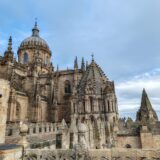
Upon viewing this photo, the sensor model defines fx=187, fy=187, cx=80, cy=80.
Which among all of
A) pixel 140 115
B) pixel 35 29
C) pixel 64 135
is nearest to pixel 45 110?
pixel 140 115

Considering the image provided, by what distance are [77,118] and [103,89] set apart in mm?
7066

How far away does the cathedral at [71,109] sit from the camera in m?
19.8

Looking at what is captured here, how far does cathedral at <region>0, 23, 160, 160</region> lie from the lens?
19.8 metres

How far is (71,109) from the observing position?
33531 mm

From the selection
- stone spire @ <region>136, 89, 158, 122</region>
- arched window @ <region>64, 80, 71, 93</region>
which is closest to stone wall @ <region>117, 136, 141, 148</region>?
stone spire @ <region>136, 89, 158, 122</region>

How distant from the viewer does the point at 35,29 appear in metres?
59.0

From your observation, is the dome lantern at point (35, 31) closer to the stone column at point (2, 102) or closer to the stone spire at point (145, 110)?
the stone spire at point (145, 110)

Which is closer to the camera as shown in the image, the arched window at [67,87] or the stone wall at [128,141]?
the stone wall at [128,141]

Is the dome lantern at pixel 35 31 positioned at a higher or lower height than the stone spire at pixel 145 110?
higher

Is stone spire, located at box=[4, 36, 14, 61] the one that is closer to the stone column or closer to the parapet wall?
the stone column

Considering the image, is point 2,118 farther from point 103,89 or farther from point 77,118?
point 103,89

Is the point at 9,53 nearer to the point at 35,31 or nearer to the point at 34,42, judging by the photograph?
the point at 34,42

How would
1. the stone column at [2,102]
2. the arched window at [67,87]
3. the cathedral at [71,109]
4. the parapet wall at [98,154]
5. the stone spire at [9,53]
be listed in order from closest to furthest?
the parapet wall at [98,154]
the stone column at [2,102]
the cathedral at [71,109]
the stone spire at [9,53]
the arched window at [67,87]

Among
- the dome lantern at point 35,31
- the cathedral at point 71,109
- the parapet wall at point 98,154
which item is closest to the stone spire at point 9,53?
the cathedral at point 71,109
